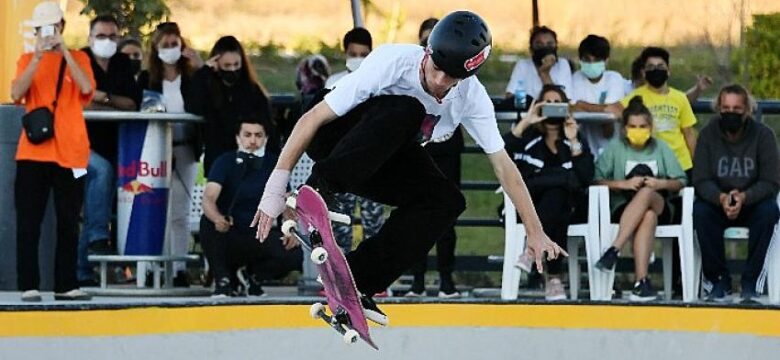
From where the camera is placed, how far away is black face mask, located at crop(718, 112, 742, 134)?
493 inches

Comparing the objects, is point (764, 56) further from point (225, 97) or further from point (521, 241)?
point (225, 97)

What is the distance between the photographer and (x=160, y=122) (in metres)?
12.4

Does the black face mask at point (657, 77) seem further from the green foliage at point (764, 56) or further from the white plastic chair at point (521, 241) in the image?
the green foliage at point (764, 56)

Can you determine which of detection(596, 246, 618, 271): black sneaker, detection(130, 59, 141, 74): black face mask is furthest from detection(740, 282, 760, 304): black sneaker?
detection(130, 59, 141, 74): black face mask

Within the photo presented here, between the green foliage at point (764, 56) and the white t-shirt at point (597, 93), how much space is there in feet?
13.5

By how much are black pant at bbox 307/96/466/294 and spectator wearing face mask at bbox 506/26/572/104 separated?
13.7 feet

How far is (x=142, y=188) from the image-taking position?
12.4 m

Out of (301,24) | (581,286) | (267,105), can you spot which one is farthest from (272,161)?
(301,24)

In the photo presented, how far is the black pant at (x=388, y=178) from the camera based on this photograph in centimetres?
838

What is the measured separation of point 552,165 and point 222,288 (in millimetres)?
2228

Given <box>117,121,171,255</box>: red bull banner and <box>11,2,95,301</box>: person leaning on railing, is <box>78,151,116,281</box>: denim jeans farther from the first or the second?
<box>11,2,95,301</box>: person leaning on railing

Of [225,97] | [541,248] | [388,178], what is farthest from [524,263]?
[388,178]

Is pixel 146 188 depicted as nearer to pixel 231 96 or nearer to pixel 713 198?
pixel 231 96

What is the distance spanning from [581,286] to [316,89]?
2.51 metres
